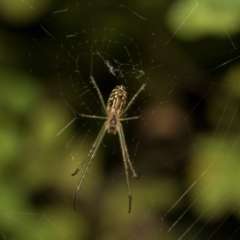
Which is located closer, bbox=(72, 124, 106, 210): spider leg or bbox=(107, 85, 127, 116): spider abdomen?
bbox=(107, 85, 127, 116): spider abdomen

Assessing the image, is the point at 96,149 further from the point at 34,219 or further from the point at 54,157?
the point at 34,219

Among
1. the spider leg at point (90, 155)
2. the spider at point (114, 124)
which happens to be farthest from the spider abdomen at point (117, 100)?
the spider leg at point (90, 155)

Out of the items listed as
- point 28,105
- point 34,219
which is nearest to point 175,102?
point 28,105

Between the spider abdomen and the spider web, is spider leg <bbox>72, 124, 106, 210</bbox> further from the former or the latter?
the spider abdomen

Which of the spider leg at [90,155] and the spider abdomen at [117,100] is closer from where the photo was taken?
the spider abdomen at [117,100]

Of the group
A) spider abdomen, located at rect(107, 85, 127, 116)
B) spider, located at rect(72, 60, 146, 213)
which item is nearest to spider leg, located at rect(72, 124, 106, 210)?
spider, located at rect(72, 60, 146, 213)

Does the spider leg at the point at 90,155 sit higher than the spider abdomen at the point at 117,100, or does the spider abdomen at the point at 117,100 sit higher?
the spider abdomen at the point at 117,100

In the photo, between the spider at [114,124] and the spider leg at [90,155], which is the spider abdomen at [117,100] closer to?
the spider at [114,124]

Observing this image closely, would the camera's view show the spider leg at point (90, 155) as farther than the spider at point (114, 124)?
Yes

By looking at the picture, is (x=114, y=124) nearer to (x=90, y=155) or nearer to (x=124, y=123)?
(x=124, y=123)
